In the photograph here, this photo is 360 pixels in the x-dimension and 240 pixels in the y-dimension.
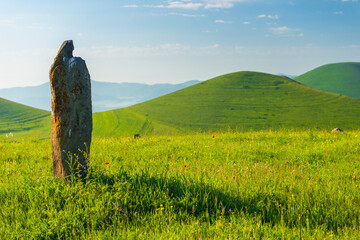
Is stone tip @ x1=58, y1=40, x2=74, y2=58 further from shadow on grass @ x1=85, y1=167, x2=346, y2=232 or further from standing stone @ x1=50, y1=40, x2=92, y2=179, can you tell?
shadow on grass @ x1=85, y1=167, x2=346, y2=232

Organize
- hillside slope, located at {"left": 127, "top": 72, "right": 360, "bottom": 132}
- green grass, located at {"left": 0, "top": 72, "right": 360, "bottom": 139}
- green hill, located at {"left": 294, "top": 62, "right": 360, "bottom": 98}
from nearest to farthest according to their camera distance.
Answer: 1. green grass, located at {"left": 0, "top": 72, "right": 360, "bottom": 139}
2. hillside slope, located at {"left": 127, "top": 72, "right": 360, "bottom": 132}
3. green hill, located at {"left": 294, "top": 62, "right": 360, "bottom": 98}

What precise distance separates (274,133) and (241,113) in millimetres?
28512

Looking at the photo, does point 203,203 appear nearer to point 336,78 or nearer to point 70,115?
point 70,115

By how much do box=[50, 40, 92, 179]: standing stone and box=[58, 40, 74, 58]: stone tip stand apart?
22 centimetres

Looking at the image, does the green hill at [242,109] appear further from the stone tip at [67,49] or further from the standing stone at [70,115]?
the standing stone at [70,115]

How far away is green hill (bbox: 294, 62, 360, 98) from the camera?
8589 centimetres

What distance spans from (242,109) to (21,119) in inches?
1608

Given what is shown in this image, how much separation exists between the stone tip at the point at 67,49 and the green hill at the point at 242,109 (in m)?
25.3

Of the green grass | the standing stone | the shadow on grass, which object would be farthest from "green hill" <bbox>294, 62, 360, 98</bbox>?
the standing stone

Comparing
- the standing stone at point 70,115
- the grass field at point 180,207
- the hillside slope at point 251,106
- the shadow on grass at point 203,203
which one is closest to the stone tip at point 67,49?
the standing stone at point 70,115

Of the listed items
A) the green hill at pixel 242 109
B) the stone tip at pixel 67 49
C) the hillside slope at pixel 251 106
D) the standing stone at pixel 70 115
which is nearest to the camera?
the standing stone at pixel 70 115

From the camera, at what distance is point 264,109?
43.0m

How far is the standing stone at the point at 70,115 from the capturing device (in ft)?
18.8

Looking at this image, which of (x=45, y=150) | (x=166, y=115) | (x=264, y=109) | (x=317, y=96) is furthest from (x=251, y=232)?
(x=317, y=96)
